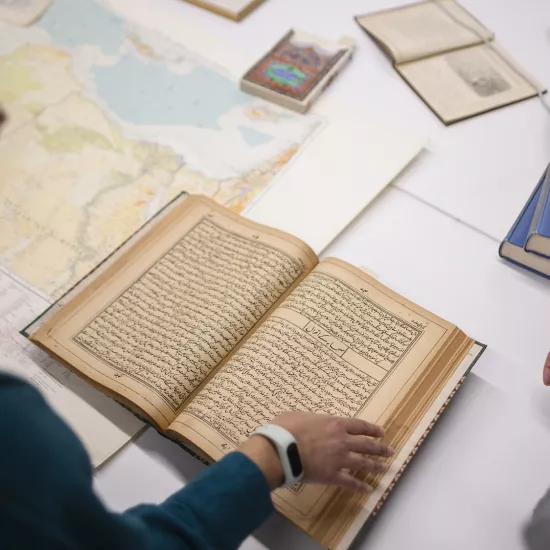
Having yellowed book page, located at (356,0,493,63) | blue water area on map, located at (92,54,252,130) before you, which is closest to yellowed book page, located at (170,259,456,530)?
blue water area on map, located at (92,54,252,130)

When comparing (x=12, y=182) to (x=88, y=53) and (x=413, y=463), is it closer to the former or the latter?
(x=88, y=53)

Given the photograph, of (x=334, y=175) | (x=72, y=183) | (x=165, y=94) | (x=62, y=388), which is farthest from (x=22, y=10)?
(x=62, y=388)

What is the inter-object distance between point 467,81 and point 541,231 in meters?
0.45

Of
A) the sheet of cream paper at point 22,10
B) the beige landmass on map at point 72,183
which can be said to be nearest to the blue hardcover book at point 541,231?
the beige landmass on map at point 72,183

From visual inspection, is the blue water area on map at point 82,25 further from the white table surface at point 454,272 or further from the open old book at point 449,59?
the open old book at point 449,59

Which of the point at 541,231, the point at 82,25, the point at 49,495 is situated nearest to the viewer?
the point at 49,495

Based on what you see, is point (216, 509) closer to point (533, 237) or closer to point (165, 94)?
point (533, 237)

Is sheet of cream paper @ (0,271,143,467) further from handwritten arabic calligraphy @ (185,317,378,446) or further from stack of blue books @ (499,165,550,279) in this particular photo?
stack of blue books @ (499,165,550,279)

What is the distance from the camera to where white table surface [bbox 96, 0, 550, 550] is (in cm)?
65

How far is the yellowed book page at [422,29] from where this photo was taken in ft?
3.86

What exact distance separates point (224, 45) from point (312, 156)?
38 centimetres

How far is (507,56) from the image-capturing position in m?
1.17

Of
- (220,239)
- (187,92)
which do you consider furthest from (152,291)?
(187,92)

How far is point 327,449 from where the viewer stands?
0.62m
